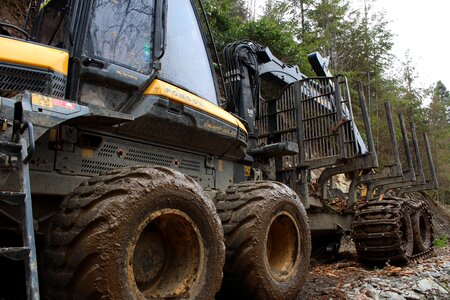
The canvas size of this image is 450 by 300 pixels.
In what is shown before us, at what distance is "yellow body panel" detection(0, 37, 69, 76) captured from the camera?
8.18 feet

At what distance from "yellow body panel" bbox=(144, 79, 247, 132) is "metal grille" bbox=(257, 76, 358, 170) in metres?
2.69

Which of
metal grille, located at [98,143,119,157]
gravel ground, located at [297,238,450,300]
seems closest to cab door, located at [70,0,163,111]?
metal grille, located at [98,143,119,157]

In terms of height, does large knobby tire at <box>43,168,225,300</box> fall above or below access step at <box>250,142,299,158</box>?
below

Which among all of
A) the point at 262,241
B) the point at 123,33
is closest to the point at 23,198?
the point at 123,33

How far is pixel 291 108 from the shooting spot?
22.4ft

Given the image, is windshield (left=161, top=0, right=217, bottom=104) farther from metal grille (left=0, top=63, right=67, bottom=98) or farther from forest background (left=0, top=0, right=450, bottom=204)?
forest background (left=0, top=0, right=450, bottom=204)

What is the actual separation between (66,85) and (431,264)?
644cm

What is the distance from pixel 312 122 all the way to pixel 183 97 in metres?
3.65

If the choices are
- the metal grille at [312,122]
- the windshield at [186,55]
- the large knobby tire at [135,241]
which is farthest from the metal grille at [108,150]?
the metal grille at [312,122]

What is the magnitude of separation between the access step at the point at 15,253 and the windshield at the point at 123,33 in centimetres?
158

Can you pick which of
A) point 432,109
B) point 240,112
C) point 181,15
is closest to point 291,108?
point 240,112

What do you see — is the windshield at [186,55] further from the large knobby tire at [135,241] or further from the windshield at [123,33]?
the large knobby tire at [135,241]

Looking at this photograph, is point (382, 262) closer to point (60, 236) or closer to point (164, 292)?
point (164, 292)

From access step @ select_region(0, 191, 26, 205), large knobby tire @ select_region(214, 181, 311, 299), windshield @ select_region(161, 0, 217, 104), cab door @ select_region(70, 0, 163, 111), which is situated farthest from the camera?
windshield @ select_region(161, 0, 217, 104)
